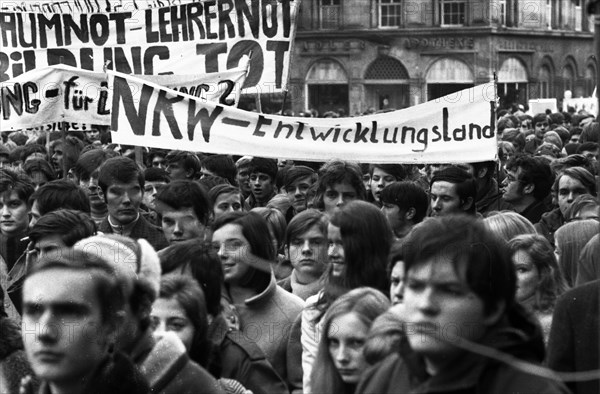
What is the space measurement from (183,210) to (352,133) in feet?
6.51

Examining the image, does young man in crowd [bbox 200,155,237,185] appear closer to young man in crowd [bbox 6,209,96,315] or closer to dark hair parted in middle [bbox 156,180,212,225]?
dark hair parted in middle [bbox 156,180,212,225]

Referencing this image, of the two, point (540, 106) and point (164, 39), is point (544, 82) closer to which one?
point (540, 106)

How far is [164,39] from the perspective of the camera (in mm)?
11953

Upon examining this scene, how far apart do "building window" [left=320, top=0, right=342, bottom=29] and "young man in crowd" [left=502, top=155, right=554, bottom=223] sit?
35093 millimetres

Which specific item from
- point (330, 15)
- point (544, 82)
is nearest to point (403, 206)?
point (330, 15)

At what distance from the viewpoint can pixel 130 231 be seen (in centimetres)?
745

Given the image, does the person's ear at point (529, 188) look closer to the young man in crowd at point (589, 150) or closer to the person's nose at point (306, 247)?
the young man in crowd at point (589, 150)

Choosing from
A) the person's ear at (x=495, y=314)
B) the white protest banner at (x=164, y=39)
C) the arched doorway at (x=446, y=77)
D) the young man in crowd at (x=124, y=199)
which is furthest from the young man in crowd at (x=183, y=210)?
the arched doorway at (x=446, y=77)

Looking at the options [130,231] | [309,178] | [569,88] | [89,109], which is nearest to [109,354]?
[130,231]

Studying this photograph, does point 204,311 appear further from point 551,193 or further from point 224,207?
point 551,193

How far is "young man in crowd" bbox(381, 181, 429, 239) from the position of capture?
7266 millimetres

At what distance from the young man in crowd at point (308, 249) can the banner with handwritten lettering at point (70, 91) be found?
194 inches

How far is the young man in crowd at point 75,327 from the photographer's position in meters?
3.42

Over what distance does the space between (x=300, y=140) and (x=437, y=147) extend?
88 centimetres
